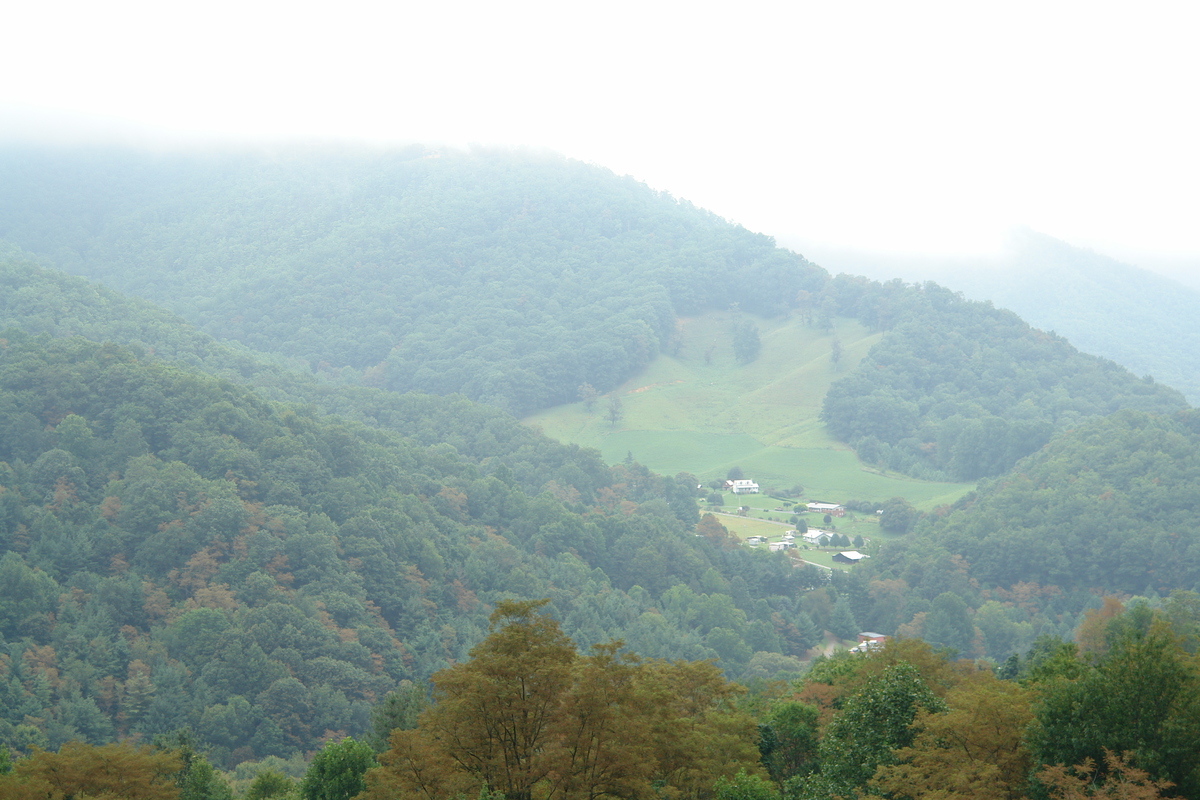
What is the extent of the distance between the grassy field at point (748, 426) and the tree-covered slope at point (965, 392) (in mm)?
5292

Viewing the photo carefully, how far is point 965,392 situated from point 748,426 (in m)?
42.0

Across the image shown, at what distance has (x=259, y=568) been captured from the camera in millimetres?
73938

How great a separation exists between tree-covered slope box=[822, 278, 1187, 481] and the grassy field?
17.4 feet

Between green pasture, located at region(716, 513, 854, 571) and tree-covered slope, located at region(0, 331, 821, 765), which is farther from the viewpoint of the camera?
green pasture, located at region(716, 513, 854, 571)

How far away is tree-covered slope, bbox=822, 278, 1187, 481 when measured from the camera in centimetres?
15500

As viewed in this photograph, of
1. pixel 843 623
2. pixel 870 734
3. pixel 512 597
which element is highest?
pixel 870 734

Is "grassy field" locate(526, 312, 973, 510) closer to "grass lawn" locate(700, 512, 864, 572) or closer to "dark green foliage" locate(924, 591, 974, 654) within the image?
"grass lawn" locate(700, 512, 864, 572)

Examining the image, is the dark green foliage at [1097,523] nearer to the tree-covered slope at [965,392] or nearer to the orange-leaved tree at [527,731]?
the tree-covered slope at [965,392]

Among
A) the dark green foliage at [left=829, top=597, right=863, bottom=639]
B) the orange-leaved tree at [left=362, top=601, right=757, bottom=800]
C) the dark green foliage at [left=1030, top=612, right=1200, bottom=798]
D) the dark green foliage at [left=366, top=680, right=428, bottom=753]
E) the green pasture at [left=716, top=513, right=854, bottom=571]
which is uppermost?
the dark green foliage at [left=1030, top=612, right=1200, bottom=798]

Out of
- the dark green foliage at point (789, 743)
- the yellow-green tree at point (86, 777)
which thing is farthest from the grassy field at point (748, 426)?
the yellow-green tree at point (86, 777)

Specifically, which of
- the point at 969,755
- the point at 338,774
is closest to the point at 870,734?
the point at 969,755

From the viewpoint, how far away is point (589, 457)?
136m

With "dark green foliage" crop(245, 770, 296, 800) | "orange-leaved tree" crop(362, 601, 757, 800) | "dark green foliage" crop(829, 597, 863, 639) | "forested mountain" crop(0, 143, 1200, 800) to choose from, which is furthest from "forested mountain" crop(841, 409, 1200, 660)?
"orange-leaved tree" crop(362, 601, 757, 800)

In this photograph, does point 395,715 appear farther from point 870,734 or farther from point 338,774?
point 870,734
